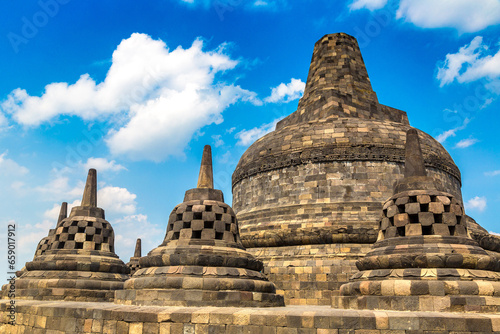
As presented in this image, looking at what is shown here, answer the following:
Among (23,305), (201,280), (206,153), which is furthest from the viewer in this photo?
(206,153)

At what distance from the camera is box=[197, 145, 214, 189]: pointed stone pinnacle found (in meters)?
10.9

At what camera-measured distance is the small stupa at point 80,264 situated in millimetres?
11969

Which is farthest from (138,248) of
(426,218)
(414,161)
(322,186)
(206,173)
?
(426,218)

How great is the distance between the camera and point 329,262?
12773 millimetres

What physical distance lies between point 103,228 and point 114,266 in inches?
51.9

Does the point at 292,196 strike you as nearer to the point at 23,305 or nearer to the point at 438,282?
the point at 438,282

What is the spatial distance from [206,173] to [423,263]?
5868 millimetres

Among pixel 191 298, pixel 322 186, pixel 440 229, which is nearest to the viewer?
pixel 191 298

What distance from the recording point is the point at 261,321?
23.0ft

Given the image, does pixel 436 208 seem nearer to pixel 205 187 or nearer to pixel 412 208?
pixel 412 208

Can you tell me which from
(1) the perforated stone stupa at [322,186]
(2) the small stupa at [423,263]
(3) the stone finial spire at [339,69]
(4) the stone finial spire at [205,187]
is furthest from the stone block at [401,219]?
(3) the stone finial spire at [339,69]

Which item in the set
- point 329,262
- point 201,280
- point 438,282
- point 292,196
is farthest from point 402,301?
point 292,196

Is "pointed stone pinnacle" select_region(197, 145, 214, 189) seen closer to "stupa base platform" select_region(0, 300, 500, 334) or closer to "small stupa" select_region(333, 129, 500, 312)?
"stupa base platform" select_region(0, 300, 500, 334)

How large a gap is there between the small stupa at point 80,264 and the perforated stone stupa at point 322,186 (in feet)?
16.3
